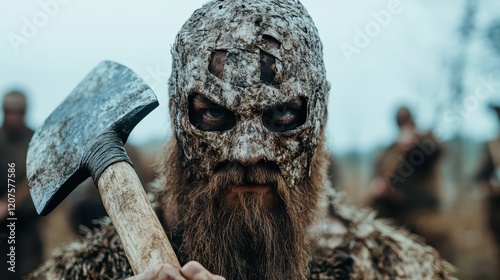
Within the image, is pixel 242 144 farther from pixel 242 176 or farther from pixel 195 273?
pixel 195 273

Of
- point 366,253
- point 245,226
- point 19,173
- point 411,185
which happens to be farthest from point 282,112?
point 411,185

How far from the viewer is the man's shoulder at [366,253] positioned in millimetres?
3520

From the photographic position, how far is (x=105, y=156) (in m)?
2.83

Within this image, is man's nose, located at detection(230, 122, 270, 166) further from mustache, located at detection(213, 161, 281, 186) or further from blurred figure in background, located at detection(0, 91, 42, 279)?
blurred figure in background, located at detection(0, 91, 42, 279)

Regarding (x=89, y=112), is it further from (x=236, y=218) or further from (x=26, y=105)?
(x=26, y=105)

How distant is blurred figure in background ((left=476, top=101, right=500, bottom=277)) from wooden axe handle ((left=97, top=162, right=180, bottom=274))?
5183 millimetres

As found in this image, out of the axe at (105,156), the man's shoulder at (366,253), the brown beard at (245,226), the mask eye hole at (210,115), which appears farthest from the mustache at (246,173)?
the man's shoulder at (366,253)

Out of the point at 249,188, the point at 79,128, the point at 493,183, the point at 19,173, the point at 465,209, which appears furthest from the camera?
the point at 465,209

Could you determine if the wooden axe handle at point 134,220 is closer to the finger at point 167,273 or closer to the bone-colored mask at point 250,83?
the finger at point 167,273

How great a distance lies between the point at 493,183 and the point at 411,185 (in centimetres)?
85

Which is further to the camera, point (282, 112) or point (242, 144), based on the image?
point (282, 112)

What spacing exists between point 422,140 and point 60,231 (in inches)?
166

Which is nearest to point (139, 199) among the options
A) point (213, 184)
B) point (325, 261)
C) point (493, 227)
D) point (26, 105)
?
point (213, 184)

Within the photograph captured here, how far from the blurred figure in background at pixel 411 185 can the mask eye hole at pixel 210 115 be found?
15.0 ft
